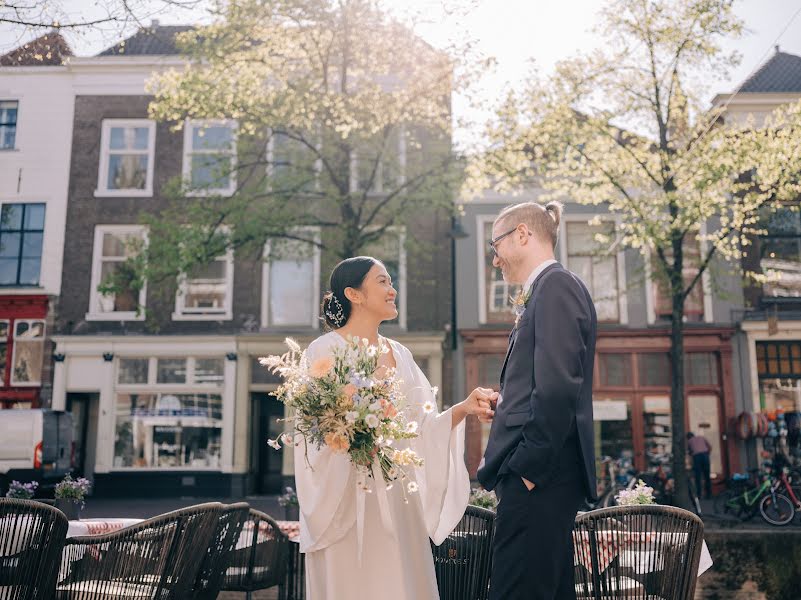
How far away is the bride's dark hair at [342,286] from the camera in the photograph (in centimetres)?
350

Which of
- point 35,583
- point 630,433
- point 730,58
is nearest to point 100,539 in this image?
point 35,583

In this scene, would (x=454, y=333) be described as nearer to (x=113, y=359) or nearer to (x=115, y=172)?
(x=113, y=359)

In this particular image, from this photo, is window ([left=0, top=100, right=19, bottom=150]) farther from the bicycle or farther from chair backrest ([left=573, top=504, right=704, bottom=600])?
chair backrest ([left=573, top=504, right=704, bottom=600])

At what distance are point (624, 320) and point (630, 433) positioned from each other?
111 inches

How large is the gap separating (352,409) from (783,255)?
61.5ft

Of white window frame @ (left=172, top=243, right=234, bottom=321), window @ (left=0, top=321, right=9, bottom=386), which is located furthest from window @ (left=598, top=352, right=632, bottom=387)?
window @ (left=0, top=321, right=9, bottom=386)

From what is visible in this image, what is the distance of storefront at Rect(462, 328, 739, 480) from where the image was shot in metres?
18.0

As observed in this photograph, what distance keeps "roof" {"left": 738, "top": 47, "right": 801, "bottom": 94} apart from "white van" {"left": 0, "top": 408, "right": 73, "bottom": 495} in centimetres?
1824

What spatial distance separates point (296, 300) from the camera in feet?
61.5

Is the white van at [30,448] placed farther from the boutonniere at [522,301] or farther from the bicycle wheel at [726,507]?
the boutonniere at [522,301]

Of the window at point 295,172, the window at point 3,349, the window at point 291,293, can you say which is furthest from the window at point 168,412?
the window at point 295,172

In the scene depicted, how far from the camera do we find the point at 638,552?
11.4ft

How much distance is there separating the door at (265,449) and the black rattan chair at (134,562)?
1467cm

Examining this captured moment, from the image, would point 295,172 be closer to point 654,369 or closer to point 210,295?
point 210,295
